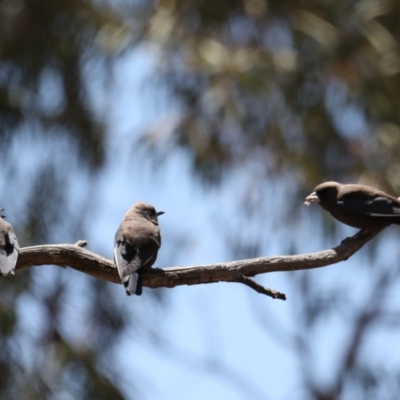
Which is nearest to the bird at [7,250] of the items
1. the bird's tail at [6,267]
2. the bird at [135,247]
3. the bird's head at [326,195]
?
the bird's tail at [6,267]

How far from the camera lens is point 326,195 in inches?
290

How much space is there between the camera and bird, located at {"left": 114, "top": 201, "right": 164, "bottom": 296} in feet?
19.8

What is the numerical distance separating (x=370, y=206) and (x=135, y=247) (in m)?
1.46

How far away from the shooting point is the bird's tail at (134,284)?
5.91 m

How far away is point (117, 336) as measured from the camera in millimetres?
13523

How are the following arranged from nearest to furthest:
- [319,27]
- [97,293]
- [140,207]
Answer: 1. [140,207]
2. [97,293]
3. [319,27]

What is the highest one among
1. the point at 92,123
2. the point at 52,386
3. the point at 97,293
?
the point at 92,123

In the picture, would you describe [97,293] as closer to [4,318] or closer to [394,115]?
[4,318]

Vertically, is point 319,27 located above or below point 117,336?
above

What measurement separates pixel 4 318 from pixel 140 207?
16.1ft

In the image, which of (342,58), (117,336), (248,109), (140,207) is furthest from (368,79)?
(140,207)

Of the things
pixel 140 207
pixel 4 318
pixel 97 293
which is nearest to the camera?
pixel 140 207

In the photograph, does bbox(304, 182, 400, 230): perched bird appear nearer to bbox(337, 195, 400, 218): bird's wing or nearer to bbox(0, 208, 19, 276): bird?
bbox(337, 195, 400, 218): bird's wing

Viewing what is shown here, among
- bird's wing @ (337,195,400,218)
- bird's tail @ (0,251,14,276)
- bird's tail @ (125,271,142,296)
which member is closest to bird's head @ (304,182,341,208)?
bird's wing @ (337,195,400,218)
